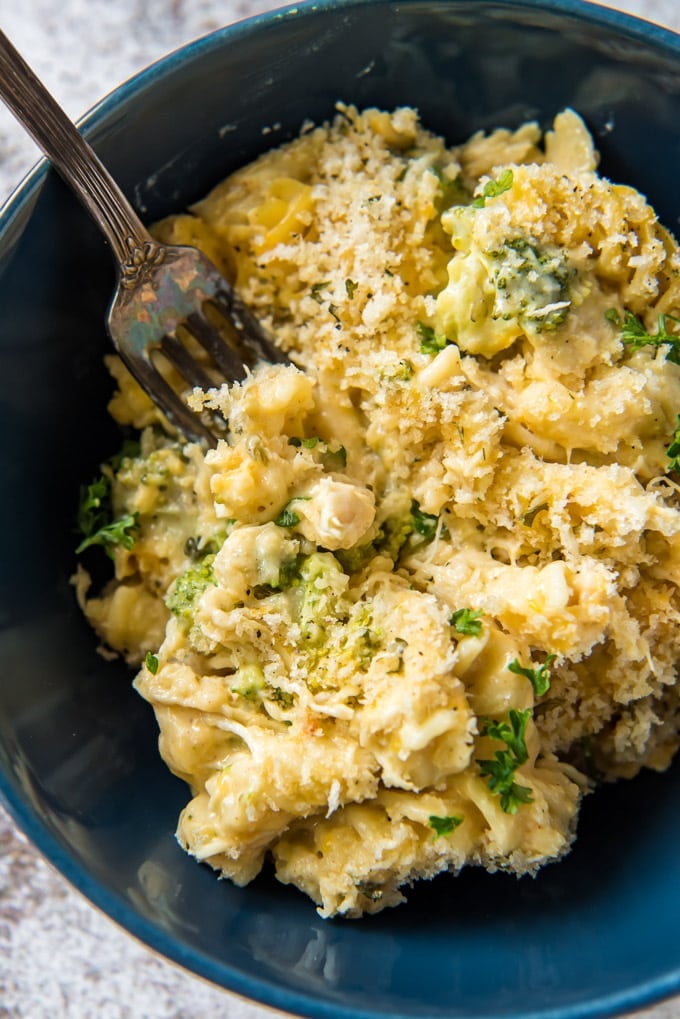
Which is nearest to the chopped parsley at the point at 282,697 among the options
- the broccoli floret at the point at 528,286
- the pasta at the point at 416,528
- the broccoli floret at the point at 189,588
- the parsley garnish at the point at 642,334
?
the pasta at the point at 416,528

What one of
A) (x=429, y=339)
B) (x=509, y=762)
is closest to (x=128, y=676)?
(x=509, y=762)

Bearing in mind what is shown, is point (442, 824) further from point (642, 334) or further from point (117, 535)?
point (642, 334)

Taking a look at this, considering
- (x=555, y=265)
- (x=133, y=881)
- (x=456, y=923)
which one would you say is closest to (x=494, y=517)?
(x=555, y=265)

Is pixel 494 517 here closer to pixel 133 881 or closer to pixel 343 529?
pixel 343 529

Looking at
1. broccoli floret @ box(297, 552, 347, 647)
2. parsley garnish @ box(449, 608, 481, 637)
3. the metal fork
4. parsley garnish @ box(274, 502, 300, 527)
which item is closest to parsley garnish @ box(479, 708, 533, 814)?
parsley garnish @ box(449, 608, 481, 637)

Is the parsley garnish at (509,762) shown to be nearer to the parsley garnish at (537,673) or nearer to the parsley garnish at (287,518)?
the parsley garnish at (537,673)

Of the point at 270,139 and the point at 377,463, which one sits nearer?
the point at 377,463
